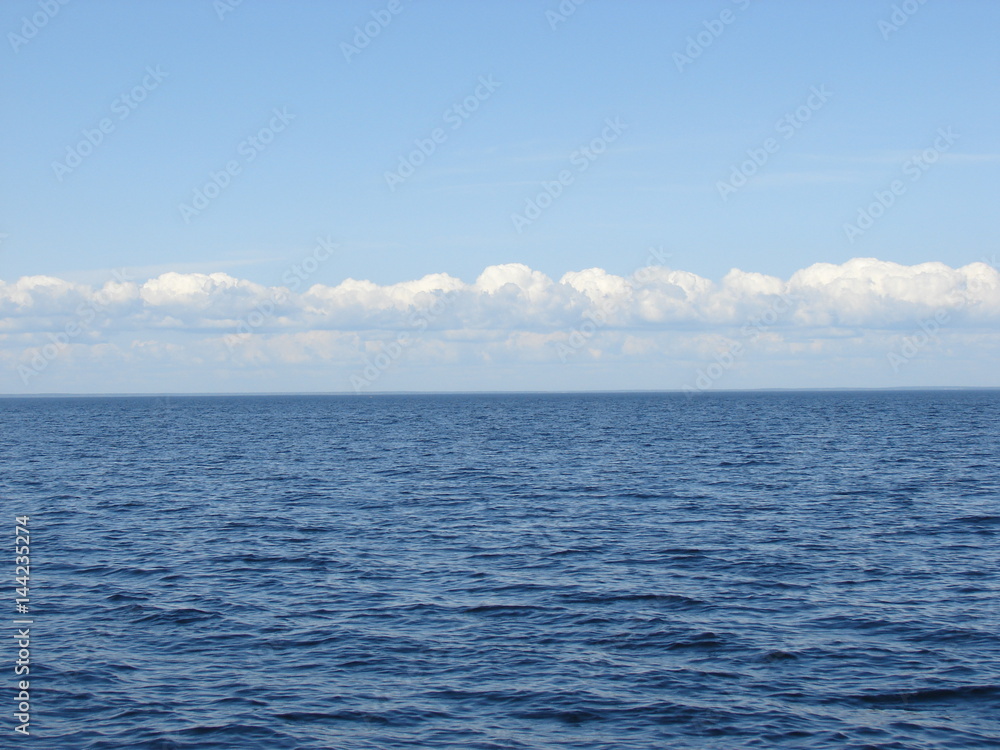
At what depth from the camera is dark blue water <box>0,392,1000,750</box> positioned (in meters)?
20.1

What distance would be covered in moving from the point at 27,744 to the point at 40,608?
11.8 m

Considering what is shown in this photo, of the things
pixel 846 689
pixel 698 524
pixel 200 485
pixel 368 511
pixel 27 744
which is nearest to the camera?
pixel 27 744

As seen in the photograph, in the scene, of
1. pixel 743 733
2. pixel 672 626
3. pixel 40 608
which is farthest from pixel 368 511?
pixel 743 733

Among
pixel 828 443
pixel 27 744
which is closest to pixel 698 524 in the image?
pixel 27 744

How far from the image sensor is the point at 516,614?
28.5 metres

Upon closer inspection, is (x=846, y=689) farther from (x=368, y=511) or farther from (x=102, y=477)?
(x=102, y=477)

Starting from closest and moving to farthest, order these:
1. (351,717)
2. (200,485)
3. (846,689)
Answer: (351,717)
(846,689)
(200,485)

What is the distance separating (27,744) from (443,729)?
9221mm

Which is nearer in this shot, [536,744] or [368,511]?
[536,744]

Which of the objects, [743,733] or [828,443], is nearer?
[743,733]

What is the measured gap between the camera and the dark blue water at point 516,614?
20109 mm

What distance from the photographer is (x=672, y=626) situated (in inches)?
1061

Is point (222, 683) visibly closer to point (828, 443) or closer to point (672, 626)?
point (672, 626)

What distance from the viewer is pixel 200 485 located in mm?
62719
